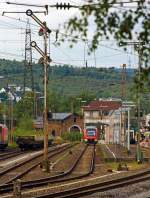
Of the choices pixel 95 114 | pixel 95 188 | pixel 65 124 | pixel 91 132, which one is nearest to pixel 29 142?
pixel 91 132

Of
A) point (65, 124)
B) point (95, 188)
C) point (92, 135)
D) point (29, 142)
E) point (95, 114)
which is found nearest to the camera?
point (95, 188)

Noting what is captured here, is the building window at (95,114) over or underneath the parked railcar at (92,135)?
over

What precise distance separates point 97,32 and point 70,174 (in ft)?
83.2

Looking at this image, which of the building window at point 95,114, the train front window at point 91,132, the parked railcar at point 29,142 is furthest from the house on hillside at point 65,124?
the parked railcar at point 29,142

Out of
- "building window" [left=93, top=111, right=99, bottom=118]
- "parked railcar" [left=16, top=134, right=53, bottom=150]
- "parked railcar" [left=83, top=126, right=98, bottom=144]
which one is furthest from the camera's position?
"building window" [left=93, top=111, right=99, bottom=118]

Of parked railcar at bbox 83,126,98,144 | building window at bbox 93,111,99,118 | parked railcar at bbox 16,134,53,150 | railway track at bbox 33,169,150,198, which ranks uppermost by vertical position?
building window at bbox 93,111,99,118

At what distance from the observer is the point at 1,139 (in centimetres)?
7119

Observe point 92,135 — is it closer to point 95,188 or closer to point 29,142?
point 29,142

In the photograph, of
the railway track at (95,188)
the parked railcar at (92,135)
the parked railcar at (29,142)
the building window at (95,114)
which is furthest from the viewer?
the building window at (95,114)

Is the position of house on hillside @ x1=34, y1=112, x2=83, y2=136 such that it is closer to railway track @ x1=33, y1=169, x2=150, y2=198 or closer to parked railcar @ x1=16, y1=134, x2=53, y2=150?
parked railcar @ x1=16, y1=134, x2=53, y2=150

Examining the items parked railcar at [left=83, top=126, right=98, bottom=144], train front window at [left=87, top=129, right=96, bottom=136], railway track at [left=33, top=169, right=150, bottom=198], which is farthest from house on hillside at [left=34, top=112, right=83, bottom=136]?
railway track at [left=33, top=169, right=150, bottom=198]

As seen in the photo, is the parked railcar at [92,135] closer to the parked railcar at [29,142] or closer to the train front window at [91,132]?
the train front window at [91,132]

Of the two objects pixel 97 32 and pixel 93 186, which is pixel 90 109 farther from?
pixel 97 32

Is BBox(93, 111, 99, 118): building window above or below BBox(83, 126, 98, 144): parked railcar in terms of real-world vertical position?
above
